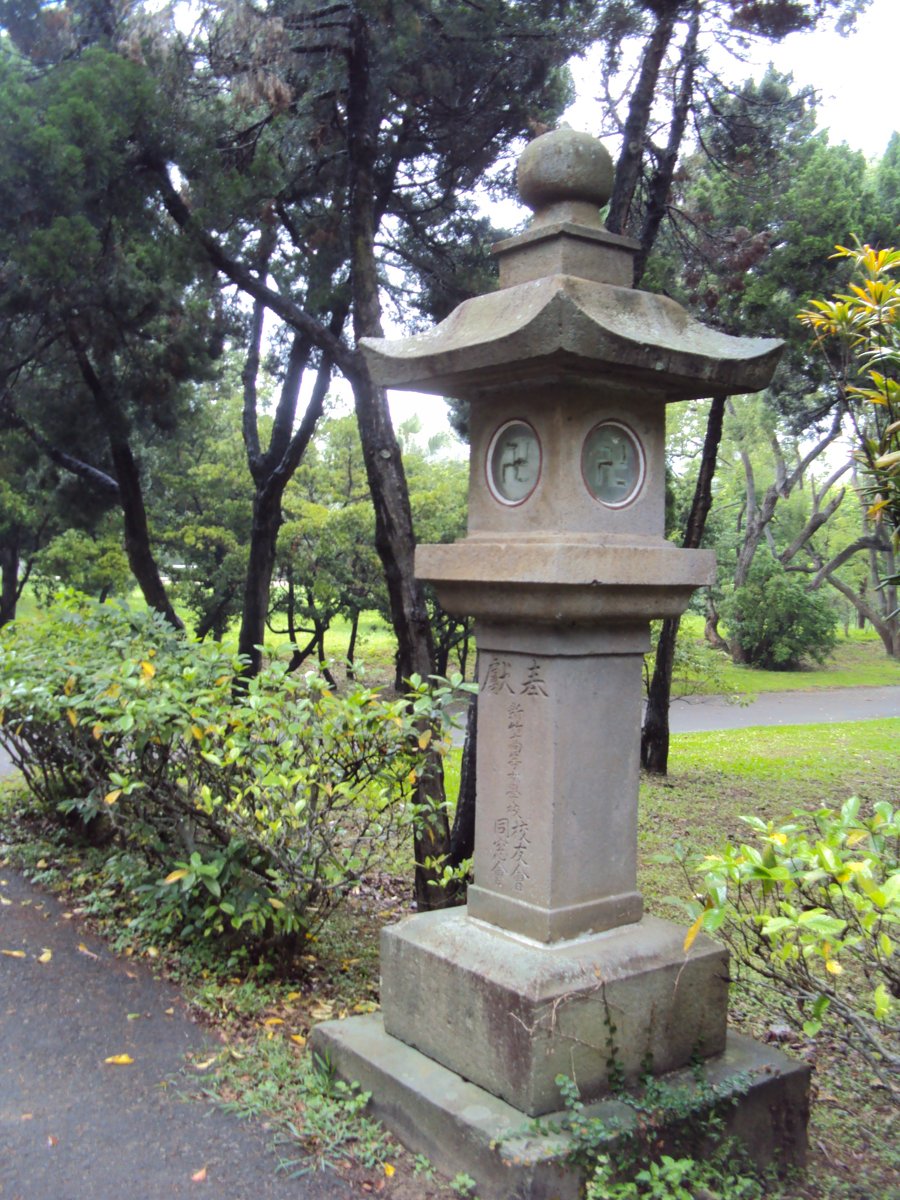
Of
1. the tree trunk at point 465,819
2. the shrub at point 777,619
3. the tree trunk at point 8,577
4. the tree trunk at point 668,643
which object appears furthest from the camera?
the shrub at point 777,619

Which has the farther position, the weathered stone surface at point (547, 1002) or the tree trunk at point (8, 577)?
the tree trunk at point (8, 577)

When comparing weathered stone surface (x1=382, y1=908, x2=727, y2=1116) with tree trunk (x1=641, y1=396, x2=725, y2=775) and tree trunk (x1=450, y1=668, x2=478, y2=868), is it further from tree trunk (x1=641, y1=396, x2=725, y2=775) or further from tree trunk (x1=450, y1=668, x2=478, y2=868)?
tree trunk (x1=641, y1=396, x2=725, y2=775)

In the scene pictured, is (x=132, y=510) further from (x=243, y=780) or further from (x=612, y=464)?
(x=612, y=464)

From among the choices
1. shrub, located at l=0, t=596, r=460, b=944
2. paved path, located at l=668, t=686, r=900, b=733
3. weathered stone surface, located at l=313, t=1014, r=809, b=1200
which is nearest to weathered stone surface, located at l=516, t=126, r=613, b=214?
shrub, located at l=0, t=596, r=460, b=944

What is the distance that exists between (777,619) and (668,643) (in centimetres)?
1459

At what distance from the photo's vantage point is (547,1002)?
301cm

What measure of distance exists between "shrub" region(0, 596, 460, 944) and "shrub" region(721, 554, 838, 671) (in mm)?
20063

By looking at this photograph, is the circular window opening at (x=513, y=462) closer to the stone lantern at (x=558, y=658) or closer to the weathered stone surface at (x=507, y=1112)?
the stone lantern at (x=558, y=658)

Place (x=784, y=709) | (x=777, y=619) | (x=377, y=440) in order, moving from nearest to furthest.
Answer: (x=377, y=440), (x=784, y=709), (x=777, y=619)

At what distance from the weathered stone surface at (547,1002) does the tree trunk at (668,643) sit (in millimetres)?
5892

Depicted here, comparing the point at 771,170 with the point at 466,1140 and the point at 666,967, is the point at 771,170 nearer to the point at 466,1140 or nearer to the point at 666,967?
the point at 666,967

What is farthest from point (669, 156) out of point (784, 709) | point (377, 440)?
point (784, 709)

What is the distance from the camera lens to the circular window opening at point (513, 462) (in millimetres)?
3426

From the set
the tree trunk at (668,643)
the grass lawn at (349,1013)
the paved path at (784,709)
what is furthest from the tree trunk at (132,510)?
the paved path at (784,709)
